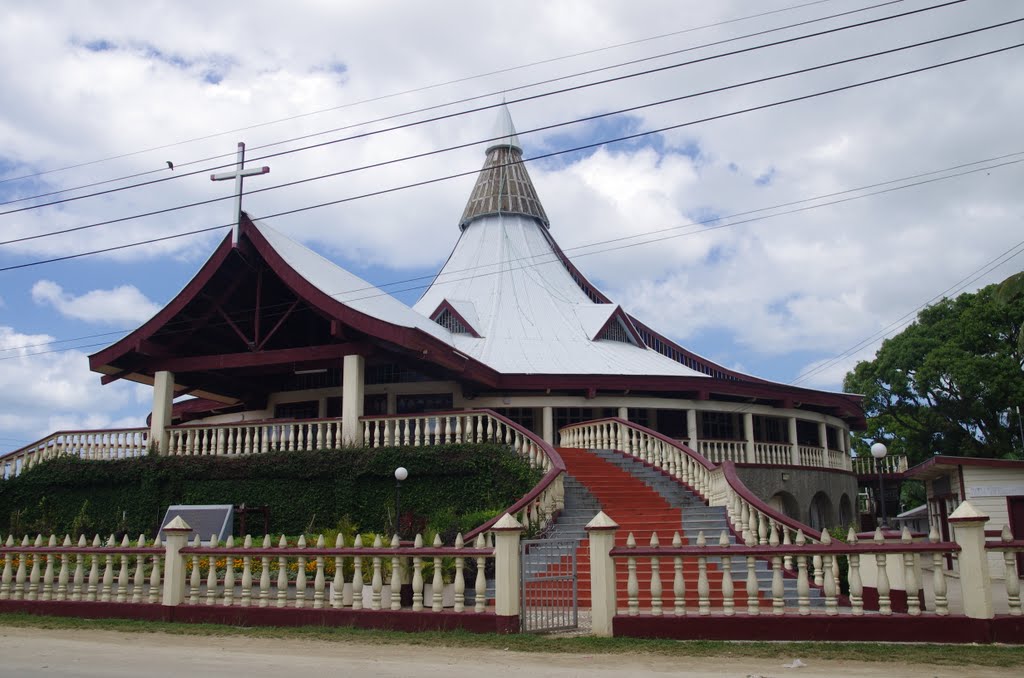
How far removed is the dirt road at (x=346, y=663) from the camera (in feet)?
26.7

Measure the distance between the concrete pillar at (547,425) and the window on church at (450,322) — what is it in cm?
446

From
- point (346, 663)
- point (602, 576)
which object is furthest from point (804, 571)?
point (346, 663)

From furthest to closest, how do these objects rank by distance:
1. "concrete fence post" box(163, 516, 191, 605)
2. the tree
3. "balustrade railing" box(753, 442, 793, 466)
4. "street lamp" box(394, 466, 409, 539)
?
the tree → "balustrade railing" box(753, 442, 793, 466) → "street lamp" box(394, 466, 409, 539) → "concrete fence post" box(163, 516, 191, 605)

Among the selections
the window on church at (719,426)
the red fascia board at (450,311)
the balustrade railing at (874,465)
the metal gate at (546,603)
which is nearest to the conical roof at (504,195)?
the red fascia board at (450,311)

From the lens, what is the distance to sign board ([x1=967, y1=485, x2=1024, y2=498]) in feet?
62.7

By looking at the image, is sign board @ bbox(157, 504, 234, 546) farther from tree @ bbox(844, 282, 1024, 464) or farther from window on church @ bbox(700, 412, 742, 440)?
tree @ bbox(844, 282, 1024, 464)

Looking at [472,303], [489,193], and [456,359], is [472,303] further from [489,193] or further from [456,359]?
[456,359]

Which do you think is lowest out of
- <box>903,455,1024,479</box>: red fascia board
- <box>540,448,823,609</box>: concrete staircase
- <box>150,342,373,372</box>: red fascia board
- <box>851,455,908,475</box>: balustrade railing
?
<box>540,448,823,609</box>: concrete staircase

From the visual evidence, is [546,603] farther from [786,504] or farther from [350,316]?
[786,504]

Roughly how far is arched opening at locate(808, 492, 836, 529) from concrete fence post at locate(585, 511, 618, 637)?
701 inches

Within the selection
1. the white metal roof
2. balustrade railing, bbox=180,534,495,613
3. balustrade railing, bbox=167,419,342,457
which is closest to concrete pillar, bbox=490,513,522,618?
balustrade railing, bbox=180,534,495,613

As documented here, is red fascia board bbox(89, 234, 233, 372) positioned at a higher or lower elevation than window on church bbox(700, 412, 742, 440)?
higher

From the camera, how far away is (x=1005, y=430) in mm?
41219

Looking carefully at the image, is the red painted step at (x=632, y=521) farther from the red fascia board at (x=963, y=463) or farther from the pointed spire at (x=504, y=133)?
the pointed spire at (x=504, y=133)
